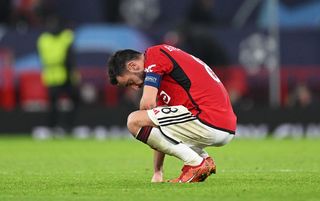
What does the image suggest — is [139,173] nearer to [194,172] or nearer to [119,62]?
[194,172]

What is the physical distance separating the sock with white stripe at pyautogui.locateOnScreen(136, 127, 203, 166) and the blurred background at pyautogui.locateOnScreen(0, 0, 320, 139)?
36.2 ft

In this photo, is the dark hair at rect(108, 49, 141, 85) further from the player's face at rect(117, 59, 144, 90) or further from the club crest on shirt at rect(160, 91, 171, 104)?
the club crest on shirt at rect(160, 91, 171, 104)

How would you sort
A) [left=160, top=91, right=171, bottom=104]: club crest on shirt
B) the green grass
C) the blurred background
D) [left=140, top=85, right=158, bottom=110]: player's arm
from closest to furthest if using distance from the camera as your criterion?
the green grass, [left=140, top=85, right=158, bottom=110]: player's arm, [left=160, top=91, right=171, bottom=104]: club crest on shirt, the blurred background

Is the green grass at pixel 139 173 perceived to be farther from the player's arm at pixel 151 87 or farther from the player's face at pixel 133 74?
the player's face at pixel 133 74

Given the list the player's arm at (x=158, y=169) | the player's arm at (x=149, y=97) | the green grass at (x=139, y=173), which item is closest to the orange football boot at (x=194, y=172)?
the green grass at (x=139, y=173)

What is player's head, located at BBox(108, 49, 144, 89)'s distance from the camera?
945 centimetres

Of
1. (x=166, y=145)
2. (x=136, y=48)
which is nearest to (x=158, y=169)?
(x=166, y=145)

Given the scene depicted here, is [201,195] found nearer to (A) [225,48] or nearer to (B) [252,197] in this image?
(B) [252,197]

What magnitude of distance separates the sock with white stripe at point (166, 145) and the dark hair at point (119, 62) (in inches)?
21.9

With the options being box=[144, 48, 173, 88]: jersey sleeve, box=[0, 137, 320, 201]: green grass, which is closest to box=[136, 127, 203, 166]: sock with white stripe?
box=[0, 137, 320, 201]: green grass

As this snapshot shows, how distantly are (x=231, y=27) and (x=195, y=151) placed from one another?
1324 centimetres

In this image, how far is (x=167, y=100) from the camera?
9.67m

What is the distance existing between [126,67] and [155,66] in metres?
0.28

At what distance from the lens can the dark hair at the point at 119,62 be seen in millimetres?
9445
